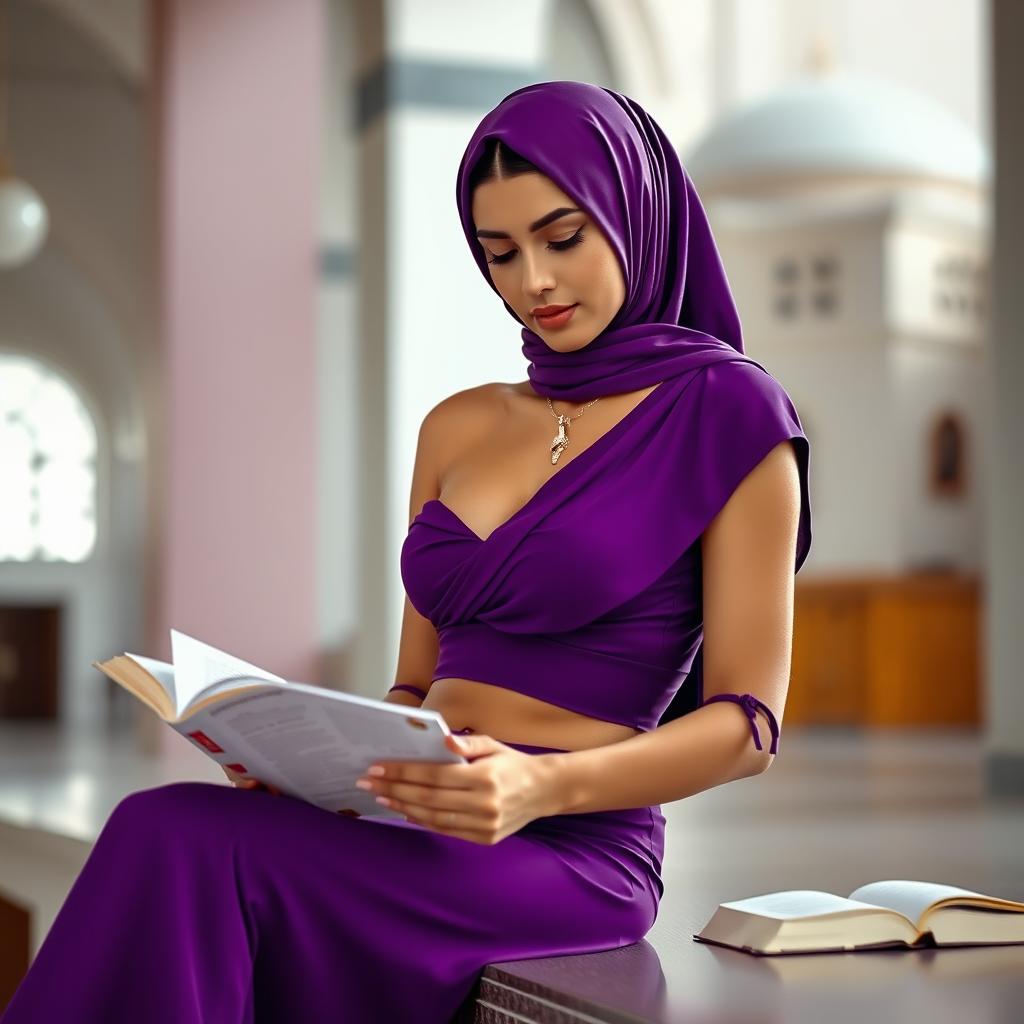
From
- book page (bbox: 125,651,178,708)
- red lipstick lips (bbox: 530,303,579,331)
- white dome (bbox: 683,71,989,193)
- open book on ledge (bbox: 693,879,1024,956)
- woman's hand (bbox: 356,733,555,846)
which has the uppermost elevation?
white dome (bbox: 683,71,989,193)

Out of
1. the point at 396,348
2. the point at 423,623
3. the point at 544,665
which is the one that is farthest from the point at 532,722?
the point at 396,348

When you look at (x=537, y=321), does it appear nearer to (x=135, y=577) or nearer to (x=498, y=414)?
(x=498, y=414)

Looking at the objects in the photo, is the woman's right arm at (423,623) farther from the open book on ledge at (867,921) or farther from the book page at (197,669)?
the open book on ledge at (867,921)

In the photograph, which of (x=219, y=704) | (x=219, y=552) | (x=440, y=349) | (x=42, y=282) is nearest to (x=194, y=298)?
(x=219, y=552)

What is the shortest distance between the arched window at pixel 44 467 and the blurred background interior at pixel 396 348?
44mm

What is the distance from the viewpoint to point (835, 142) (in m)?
15.1

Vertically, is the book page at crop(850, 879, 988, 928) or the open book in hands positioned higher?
the open book in hands

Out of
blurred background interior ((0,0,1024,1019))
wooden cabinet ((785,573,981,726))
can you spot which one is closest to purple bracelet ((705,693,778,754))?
blurred background interior ((0,0,1024,1019))

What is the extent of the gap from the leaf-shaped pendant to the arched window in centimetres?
1792

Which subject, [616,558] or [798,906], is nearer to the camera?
[616,558]

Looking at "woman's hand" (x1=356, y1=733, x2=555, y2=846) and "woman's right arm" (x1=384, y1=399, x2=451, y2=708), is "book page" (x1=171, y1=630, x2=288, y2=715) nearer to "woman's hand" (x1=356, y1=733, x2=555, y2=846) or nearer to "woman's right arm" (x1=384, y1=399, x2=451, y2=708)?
"woman's hand" (x1=356, y1=733, x2=555, y2=846)

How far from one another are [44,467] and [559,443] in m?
18.4

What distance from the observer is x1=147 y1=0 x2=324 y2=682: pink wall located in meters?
9.26

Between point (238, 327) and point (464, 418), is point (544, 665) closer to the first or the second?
point (464, 418)
